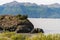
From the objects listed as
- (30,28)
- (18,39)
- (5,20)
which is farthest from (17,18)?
(18,39)

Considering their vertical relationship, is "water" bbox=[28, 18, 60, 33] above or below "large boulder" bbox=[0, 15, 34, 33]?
below

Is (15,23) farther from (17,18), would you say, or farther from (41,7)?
(41,7)

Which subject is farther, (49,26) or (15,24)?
(49,26)

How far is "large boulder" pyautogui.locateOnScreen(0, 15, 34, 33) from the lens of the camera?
31.0 m

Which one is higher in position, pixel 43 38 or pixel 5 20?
pixel 43 38

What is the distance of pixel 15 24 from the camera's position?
109 feet

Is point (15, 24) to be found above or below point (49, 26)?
above

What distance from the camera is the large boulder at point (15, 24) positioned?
31.0m

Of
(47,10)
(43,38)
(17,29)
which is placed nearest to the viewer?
(43,38)

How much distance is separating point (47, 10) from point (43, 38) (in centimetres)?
15173

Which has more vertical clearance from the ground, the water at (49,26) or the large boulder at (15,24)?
the large boulder at (15,24)

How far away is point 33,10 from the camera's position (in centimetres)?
15612

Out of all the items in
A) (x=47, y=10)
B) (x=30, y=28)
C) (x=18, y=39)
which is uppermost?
(x=18, y=39)

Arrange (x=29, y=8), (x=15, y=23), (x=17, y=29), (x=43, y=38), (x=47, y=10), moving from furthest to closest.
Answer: (x=47, y=10)
(x=29, y=8)
(x=15, y=23)
(x=17, y=29)
(x=43, y=38)
